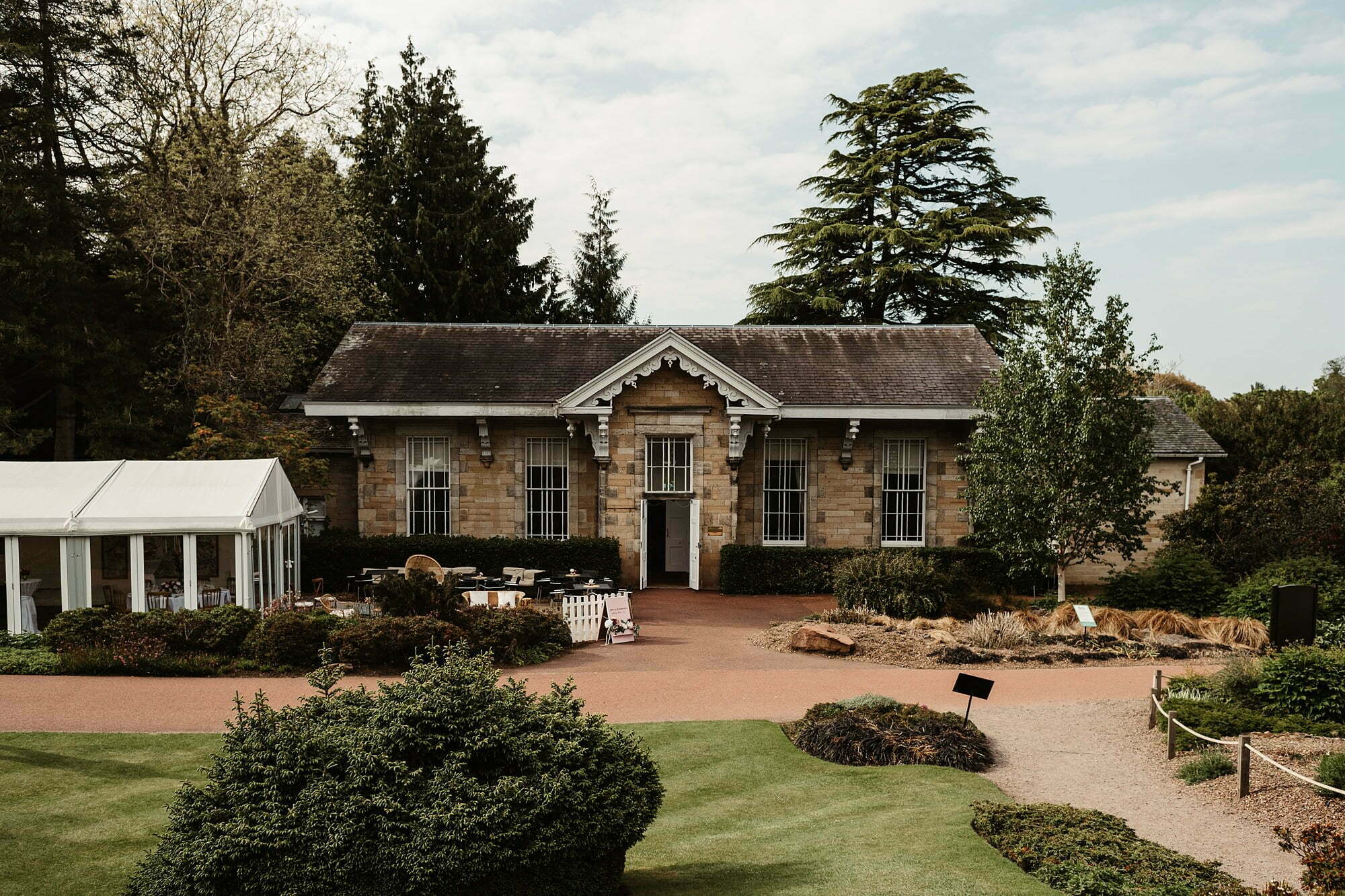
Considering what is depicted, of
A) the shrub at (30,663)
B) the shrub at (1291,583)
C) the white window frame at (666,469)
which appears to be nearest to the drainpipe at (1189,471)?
the shrub at (1291,583)

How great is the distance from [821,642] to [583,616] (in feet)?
13.9

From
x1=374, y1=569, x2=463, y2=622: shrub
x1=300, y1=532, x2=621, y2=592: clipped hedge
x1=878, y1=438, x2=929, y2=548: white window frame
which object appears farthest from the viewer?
x1=878, y1=438, x2=929, y2=548: white window frame

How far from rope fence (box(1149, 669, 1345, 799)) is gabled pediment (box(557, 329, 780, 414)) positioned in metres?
12.4

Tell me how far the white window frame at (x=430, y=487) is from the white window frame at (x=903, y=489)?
35.8ft

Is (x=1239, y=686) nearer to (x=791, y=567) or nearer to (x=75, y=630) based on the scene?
(x=791, y=567)

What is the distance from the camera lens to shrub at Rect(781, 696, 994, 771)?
1059 centimetres

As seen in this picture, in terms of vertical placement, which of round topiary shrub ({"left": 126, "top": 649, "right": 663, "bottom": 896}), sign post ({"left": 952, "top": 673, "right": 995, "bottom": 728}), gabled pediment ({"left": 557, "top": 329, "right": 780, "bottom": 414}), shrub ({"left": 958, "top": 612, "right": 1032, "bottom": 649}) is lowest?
shrub ({"left": 958, "top": 612, "right": 1032, "bottom": 649})

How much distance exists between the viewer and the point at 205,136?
26.3 metres

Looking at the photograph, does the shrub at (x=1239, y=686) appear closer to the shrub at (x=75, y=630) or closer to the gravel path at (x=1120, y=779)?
the gravel path at (x=1120, y=779)

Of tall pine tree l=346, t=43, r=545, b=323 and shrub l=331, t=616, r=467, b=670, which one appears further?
tall pine tree l=346, t=43, r=545, b=323

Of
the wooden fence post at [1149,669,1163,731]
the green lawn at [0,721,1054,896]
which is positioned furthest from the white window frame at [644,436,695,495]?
the wooden fence post at [1149,669,1163,731]

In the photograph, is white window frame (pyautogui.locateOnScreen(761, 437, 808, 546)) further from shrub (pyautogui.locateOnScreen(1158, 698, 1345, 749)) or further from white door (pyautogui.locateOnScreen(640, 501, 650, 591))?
shrub (pyautogui.locateOnScreen(1158, 698, 1345, 749))

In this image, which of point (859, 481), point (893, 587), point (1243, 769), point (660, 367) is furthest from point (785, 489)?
point (1243, 769)

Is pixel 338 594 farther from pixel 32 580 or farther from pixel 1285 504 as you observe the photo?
pixel 1285 504
